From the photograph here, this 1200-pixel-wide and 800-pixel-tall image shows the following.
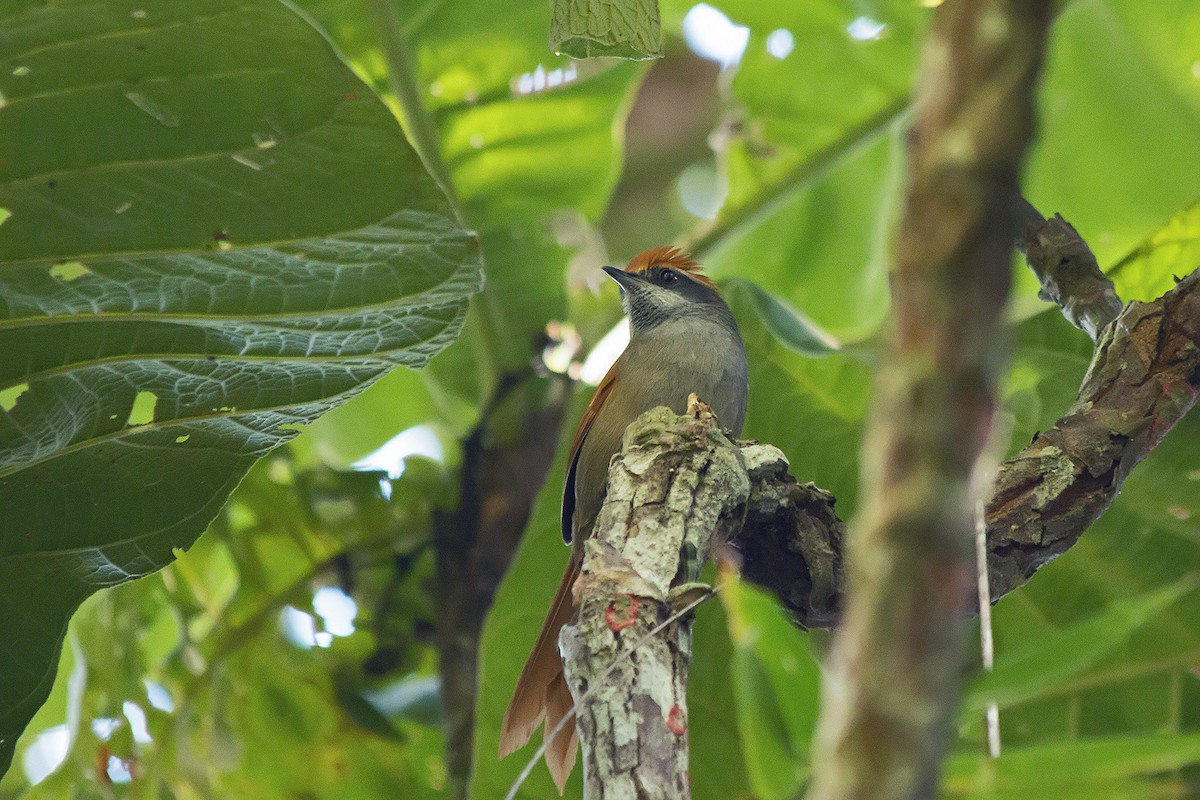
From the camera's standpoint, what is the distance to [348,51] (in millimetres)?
2586

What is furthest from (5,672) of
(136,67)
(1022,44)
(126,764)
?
(1022,44)

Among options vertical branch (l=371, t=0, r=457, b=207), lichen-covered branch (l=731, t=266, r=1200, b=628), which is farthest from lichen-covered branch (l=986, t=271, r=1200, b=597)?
vertical branch (l=371, t=0, r=457, b=207)

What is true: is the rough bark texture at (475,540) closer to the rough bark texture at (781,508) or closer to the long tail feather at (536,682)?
the long tail feather at (536,682)

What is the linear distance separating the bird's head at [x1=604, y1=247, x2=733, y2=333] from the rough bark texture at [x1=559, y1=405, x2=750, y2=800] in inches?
63.1

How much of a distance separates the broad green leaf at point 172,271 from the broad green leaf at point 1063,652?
1.04m

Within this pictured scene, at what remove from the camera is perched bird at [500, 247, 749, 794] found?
1.93 meters

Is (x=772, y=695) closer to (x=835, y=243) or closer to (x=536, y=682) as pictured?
(x=536, y=682)

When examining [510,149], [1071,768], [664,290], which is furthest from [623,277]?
[1071,768]

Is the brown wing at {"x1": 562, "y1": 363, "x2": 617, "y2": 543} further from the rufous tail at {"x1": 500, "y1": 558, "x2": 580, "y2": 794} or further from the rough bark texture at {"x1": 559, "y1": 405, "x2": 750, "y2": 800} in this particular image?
the rough bark texture at {"x1": 559, "y1": 405, "x2": 750, "y2": 800}

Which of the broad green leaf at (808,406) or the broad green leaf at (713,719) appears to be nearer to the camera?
the broad green leaf at (713,719)

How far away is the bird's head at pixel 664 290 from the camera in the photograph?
2.89 m

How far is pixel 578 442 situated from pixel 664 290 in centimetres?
71

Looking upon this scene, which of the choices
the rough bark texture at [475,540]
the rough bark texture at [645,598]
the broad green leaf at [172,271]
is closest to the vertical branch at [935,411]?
the rough bark texture at [645,598]

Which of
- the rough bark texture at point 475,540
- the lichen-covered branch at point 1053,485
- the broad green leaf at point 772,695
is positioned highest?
the broad green leaf at point 772,695
